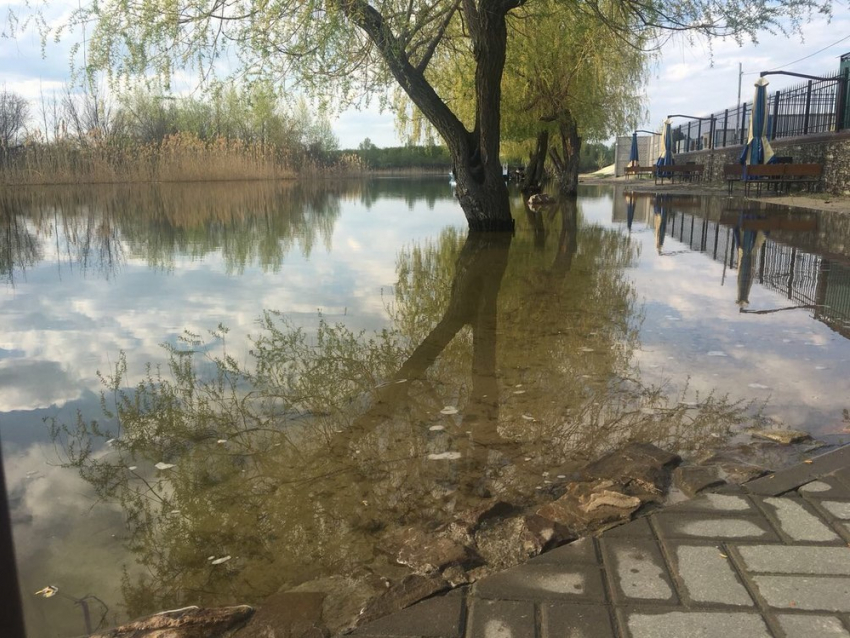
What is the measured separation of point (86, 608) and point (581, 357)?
3.12m

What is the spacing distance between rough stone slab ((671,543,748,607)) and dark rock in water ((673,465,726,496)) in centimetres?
48

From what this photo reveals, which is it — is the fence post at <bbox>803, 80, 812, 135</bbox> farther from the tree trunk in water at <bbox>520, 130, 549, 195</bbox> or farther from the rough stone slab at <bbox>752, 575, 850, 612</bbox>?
the rough stone slab at <bbox>752, 575, 850, 612</bbox>

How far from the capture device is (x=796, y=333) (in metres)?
4.81

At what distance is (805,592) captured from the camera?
1842 millimetres

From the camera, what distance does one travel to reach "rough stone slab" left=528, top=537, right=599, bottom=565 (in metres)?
2.04

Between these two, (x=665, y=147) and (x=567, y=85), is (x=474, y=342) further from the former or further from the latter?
(x=665, y=147)

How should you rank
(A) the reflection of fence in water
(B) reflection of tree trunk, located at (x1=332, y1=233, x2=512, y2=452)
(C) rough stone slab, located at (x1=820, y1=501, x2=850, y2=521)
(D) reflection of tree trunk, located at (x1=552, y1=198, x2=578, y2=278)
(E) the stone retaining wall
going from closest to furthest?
(C) rough stone slab, located at (x1=820, y1=501, x2=850, y2=521) < (B) reflection of tree trunk, located at (x1=332, y1=233, x2=512, y2=452) < (A) the reflection of fence in water < (D) reflection of tree trunk, located at (x1=552, y1=198, x2=578, y2=278) < (E) the stone retaining wall

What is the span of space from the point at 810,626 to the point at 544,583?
2.24 ft

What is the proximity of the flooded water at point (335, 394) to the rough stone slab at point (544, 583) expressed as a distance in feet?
1.08

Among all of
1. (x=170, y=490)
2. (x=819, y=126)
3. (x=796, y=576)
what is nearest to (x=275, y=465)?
(x=170, y=490)

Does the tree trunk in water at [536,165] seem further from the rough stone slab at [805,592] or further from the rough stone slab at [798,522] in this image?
the rough stone slab at [805,592]

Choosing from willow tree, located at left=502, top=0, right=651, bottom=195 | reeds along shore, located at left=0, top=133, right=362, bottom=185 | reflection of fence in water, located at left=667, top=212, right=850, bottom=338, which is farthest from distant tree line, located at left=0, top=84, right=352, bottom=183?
reflection of fence in water, located at left=667, top=212, right=850, bottom=338


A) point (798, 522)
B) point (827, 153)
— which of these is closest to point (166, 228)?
point (798, 522)

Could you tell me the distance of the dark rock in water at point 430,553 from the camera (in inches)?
83.0
